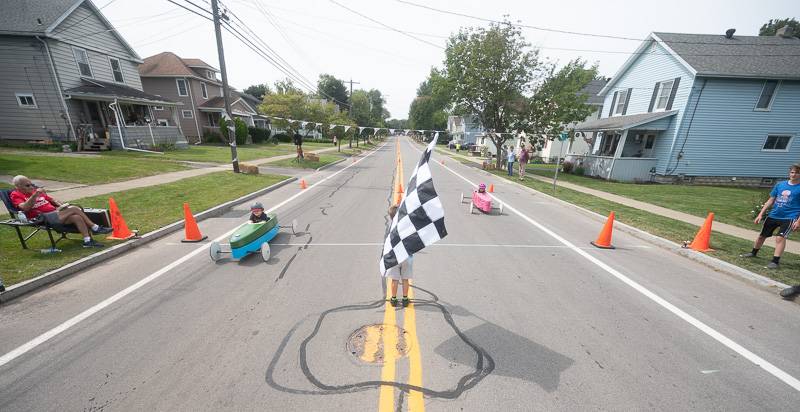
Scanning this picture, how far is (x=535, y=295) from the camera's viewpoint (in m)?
4.67

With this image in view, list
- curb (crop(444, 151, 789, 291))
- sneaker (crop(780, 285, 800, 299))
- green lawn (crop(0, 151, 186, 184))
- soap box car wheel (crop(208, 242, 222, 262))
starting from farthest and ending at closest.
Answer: green lawn (crop(0, 151, 186, 184))
soap box car wheel (crop(208, 242, 222, 262))
curb (crop(444, 151, 789, 291))
sneaker (crop(780, 285, 800, 299))

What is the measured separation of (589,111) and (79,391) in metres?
27.9

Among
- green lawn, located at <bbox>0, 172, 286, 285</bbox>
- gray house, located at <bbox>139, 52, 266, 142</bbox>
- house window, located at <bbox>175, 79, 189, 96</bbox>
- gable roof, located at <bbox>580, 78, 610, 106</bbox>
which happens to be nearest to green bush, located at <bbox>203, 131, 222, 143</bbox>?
gray house, located at <bbox>139, 52, 266, 142</bbox>

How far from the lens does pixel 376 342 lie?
347 centimetres

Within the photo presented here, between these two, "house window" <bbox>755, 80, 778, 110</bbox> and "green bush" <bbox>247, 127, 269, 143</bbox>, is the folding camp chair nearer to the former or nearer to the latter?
"house window" <bbox>755, 80, 778, 110</bbox>

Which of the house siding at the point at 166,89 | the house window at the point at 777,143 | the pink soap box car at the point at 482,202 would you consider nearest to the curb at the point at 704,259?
the pink soap box car at the point at 482,202

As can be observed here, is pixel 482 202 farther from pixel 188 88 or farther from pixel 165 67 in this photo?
pixel 165 67

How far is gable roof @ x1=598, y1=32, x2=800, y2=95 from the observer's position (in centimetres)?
1694

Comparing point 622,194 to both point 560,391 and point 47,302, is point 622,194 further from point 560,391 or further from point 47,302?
point 47,302

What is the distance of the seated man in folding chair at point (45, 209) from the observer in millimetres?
5367

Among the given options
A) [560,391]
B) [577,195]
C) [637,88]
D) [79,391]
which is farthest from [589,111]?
[79,391]

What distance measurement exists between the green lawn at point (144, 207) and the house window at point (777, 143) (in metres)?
29.0

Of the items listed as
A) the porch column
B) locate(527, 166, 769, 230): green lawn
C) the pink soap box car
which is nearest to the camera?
the pink soap box car

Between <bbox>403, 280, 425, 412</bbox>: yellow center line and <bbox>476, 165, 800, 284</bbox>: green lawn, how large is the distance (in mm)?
6048
